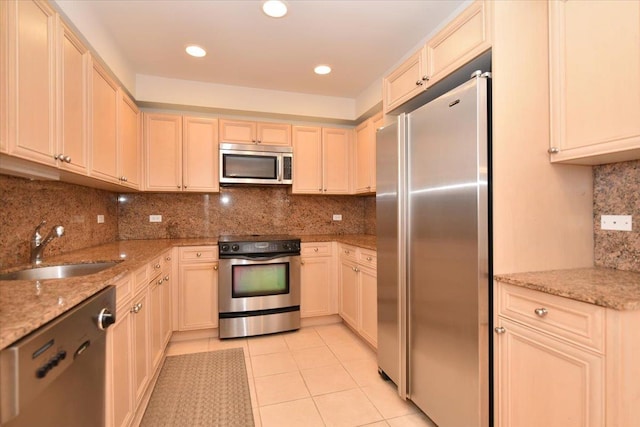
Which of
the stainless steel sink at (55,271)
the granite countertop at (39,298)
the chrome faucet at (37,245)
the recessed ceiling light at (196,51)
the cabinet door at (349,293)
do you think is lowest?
the cabinet door at (349,293)

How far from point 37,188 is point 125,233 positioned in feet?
4.74

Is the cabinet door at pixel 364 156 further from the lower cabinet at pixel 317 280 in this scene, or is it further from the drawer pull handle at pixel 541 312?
the drawer pull handle at pixel 541 312

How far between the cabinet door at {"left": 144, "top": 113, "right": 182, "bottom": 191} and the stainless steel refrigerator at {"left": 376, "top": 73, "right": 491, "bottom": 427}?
82.5 inches

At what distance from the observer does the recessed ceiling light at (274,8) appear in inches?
74.3

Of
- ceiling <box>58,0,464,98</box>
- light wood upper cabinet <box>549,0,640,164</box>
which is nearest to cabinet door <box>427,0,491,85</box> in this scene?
light wood upper cabinet <box>549,0,640,164</box>

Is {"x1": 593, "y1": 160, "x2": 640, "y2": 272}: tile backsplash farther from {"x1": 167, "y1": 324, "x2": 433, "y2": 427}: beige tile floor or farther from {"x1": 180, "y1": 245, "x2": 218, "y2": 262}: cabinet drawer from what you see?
{"x1": 180, "y1": 245, "x2": 218, "y2": 262}: cabinet drawer

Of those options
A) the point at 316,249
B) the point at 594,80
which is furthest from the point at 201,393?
the point at 594,80

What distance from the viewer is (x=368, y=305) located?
2678mm

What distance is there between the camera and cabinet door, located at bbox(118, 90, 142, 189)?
245cm

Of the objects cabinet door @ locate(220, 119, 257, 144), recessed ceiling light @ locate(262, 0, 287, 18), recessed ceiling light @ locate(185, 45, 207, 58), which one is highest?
recessed ceiling light @ locate(185, 45, 207, 58)

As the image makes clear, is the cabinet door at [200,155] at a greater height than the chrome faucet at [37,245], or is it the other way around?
the cabinet door at [200,155]

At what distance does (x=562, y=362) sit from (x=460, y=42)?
154 centimetres

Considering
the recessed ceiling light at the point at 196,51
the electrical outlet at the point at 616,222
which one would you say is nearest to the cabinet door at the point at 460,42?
the electrical outlet at the point at 616,222

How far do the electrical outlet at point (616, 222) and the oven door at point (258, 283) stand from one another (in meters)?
2.32
